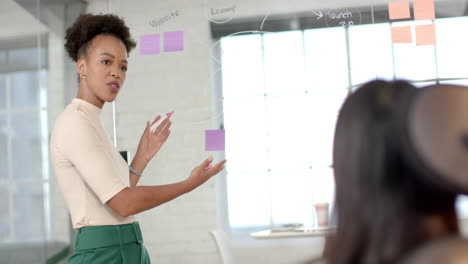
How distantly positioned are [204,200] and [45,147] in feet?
3.44

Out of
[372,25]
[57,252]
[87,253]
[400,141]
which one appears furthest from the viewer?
[57,252]

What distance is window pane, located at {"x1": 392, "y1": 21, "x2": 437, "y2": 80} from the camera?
Result: 3.38 meters

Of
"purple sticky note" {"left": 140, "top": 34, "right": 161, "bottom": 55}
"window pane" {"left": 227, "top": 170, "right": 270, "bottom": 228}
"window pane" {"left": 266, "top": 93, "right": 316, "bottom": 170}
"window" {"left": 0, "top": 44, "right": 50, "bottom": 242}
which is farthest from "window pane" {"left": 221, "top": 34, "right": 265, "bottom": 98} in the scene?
"window" {"left": 0, "top": 44, "right": 50, "bottom": 242}

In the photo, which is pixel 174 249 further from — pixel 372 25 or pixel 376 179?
pixel 376 179

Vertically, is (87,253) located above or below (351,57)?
below

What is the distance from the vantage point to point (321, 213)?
3.28 m

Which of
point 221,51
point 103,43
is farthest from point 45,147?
point 103,43

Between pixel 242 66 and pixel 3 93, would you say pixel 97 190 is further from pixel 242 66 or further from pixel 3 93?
pixel 3 93

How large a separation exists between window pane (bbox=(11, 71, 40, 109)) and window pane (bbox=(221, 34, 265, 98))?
1.19 m

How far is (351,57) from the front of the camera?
341 cm

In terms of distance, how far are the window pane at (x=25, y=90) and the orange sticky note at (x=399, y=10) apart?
7.08 feet

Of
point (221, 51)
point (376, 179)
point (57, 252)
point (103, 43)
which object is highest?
point (221, 51)

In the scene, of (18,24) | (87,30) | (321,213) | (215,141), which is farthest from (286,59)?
(18,24)

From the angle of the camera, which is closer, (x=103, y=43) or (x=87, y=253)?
(x=87, y=253)
